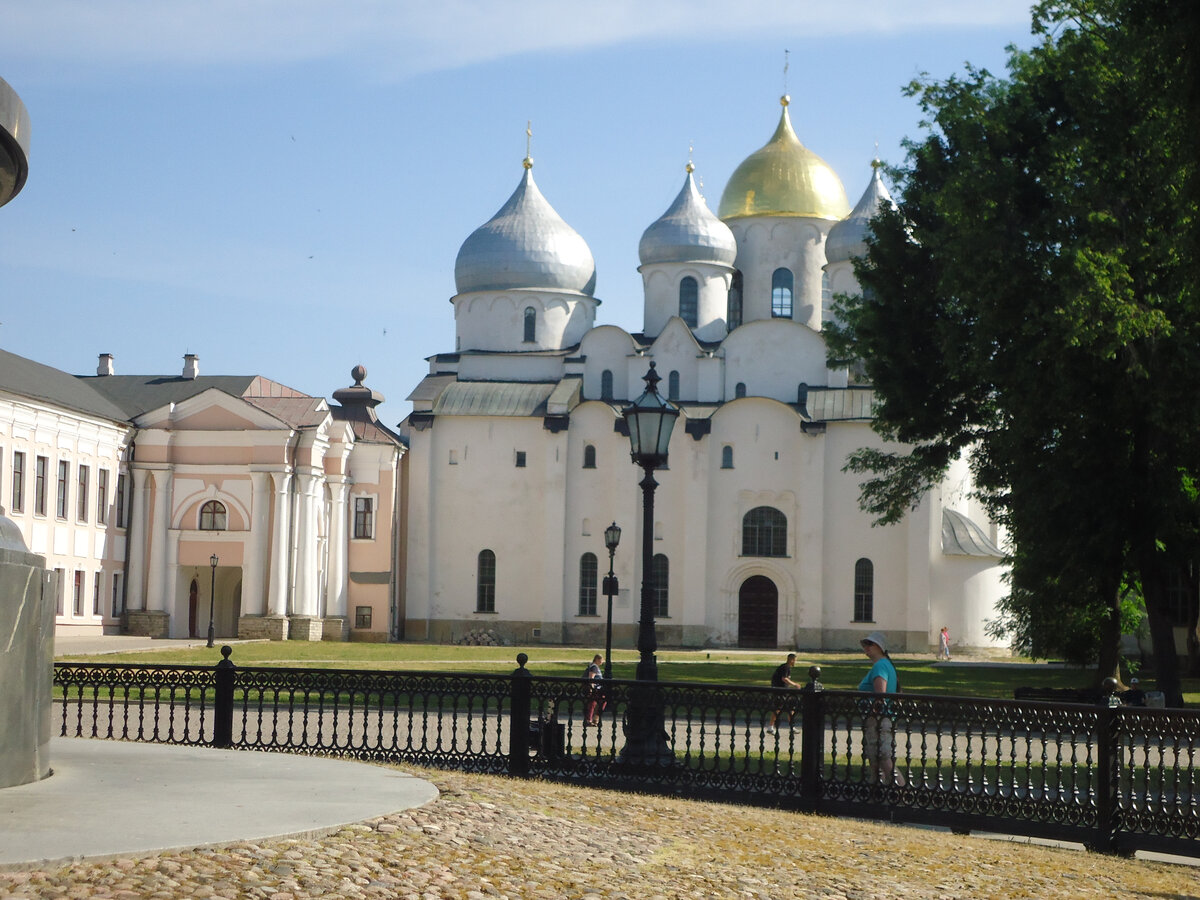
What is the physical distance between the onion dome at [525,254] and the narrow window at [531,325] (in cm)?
94

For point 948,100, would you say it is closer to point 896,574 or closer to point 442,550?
point 896,574

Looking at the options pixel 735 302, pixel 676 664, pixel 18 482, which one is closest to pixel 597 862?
pixel 676 664

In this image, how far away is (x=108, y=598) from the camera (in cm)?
4822

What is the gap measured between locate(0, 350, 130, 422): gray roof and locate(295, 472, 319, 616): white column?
6.35m

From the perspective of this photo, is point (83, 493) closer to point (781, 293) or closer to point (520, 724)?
point (781, 293)

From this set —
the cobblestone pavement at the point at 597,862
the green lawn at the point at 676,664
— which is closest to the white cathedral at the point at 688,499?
the green lawn at the point at 676,664

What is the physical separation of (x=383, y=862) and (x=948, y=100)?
20833 millimetres

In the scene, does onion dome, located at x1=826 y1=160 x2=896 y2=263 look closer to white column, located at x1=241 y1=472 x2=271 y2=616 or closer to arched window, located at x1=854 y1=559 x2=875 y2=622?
arched window, located at x1=854 y1=559 x2=875 y2=622

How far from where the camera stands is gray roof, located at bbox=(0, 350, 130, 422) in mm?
43531

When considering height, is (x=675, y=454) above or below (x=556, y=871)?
above

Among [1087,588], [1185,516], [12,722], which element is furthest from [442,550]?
[12,722]

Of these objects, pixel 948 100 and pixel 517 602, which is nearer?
pixel 948 100

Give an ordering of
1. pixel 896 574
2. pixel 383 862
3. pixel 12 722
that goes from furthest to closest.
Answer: pixel 896 574 < pixel 12 722 < pixel 383 862

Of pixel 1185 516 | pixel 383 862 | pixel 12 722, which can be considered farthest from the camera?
pixel 1185 516
